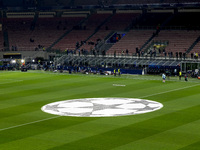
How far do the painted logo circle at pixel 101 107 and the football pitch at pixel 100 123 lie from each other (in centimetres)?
84

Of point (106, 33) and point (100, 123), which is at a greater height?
point (106, 33)

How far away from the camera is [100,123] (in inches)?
1062

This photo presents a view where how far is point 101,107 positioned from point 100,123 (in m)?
6.12

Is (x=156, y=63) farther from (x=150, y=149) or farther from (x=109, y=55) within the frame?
(x=150, y=149)

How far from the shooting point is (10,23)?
97125mm

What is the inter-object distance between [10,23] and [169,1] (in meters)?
39.1

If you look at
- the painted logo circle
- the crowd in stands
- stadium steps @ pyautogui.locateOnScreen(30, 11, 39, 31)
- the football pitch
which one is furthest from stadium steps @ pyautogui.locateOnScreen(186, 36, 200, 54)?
stadium steps @ pyautogui.locateOnScreen(30, 11, 39, 31)

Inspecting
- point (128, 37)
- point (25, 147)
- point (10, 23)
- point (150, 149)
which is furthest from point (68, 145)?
point (10, 23)

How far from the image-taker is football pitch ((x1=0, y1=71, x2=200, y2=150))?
21.8 metres

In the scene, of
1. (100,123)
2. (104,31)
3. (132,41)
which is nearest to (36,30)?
(104,31)

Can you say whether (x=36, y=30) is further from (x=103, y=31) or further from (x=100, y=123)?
(x=100, y=123)

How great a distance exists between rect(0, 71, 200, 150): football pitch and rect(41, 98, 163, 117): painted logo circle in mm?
838

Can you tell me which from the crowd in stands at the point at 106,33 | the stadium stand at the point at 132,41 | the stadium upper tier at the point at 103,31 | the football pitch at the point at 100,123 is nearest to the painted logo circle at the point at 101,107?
the football pitch at the point at 100,123

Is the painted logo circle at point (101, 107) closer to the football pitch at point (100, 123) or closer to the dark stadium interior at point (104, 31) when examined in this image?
the football pitch at point (100, 123)
